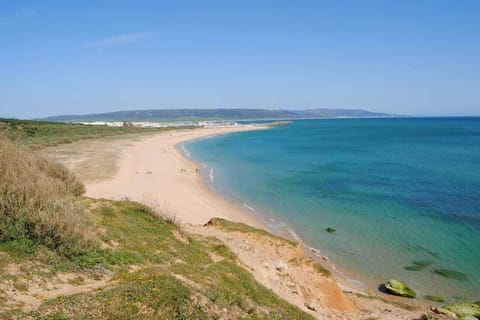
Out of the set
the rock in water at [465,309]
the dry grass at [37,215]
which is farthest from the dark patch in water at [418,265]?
the dry grass at [37,215]

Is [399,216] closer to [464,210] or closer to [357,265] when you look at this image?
[464,210]

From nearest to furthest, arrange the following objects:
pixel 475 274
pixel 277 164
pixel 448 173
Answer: pixel 475 274 < pixel 448 173 < pixel 277 164

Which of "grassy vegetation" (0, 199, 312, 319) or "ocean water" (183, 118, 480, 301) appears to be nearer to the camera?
"grassy vegetation" (0, 199, 312, 319)

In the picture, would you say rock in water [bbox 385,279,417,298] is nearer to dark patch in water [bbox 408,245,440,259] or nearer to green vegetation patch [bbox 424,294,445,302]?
green vegetation patch [bbox 424,294,445,302]

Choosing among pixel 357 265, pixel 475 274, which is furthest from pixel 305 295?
pixel 475 274

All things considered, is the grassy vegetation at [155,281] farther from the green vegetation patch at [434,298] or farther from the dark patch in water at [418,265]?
the dark patch in water at [418,265]

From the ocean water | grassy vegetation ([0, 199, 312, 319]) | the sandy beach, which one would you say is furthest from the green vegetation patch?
grassy vegetation ([0, 199, 312, 319])

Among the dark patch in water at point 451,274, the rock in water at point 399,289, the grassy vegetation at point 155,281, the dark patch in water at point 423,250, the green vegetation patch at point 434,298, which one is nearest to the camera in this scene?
the grassy vegetation at point 155,281

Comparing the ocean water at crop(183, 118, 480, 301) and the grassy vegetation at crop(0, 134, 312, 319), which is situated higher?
the grassy vegetation at crop(0, 134, 312, 319)

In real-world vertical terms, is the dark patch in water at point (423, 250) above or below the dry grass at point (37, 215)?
below
